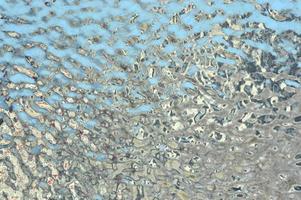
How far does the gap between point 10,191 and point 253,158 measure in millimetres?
355

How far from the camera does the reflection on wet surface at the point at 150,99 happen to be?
64cm

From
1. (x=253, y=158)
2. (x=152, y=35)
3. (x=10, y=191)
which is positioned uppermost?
(x=152, y=35)

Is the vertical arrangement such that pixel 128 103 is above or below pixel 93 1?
below

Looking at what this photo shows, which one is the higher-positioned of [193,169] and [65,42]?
[65,42]

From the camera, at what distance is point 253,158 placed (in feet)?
2.11

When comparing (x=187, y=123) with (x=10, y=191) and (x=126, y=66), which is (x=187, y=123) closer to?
(x=126, y=66)

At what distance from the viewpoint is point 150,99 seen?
665 mm

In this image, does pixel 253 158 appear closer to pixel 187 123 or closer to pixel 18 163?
pixel 187 123

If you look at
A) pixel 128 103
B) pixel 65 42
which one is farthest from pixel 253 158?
pixel 65 42

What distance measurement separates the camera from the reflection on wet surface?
0.64m

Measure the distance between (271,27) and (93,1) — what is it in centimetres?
24

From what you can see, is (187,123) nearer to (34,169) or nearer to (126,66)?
(126,66)

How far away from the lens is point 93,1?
679mm

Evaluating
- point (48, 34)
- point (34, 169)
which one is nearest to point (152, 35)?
point (48, 34)
